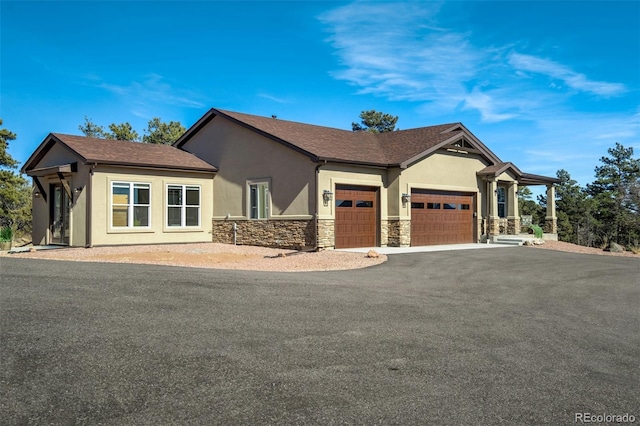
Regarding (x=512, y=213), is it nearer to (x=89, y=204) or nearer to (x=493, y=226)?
(x=493, y=226)

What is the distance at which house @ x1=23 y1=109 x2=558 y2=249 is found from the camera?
19.0 m

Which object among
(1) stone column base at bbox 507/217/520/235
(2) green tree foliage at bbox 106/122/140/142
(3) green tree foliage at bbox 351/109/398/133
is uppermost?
(3) green tree foliage at bbox 351/109/398/133

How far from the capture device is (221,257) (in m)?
16.3

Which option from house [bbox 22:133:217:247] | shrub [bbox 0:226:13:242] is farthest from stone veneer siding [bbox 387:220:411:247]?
shrub [bbox 0:226:13:242]

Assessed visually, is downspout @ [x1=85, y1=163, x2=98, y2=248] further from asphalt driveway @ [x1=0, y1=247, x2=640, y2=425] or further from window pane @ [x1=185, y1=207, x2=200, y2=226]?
asphalt driveway @ [x1=0, y1=247, x2=640, y2=425]

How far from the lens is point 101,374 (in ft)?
15.0

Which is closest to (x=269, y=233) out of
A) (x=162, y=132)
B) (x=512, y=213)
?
(x=512, y=213)

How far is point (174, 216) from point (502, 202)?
666 inches

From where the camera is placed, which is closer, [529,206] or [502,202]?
[502,202]

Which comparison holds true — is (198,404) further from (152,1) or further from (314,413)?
(152,1)

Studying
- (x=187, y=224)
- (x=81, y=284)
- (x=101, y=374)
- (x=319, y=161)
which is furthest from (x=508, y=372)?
(x=187, y=224)

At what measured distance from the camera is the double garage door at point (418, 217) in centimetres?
1956

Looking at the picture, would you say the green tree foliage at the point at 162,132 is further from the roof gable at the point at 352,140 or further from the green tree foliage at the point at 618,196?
the green tree foliage at the point at 618,196

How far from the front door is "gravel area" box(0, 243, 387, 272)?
6.78ft
